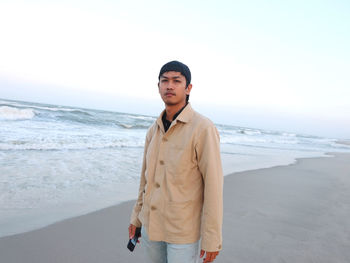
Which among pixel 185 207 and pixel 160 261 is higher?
pixel 185 207

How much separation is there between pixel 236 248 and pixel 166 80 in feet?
7.57

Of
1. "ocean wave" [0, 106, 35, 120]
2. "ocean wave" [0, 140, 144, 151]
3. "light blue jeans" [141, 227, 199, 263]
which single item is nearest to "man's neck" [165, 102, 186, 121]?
"light blue jeans" [141, 227, 199, 263]

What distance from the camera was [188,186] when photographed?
4.96 ft

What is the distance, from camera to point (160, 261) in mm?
1682

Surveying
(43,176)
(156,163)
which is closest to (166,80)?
(156,163)

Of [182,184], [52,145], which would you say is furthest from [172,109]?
[52,145]

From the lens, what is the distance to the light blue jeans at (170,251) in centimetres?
151

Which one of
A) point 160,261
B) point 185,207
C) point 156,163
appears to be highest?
point 156,163

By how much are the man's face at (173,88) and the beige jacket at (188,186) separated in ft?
0.29

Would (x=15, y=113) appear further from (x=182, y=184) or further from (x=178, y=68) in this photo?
(x=182, y=184)

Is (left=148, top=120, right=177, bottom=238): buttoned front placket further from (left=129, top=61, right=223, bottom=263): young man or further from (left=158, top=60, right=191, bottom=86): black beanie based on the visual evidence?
(left=158, top=60, right=191, bottom=86): black beanie

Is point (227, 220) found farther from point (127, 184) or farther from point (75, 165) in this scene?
point (75, 165)

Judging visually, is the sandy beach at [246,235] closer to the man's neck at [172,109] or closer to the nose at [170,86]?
the man's neck at [172,109]

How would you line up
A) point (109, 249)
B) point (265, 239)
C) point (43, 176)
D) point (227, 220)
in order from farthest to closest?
point (43, 176) < point (227, 220) < point (265, 239) < point (109, 249)
